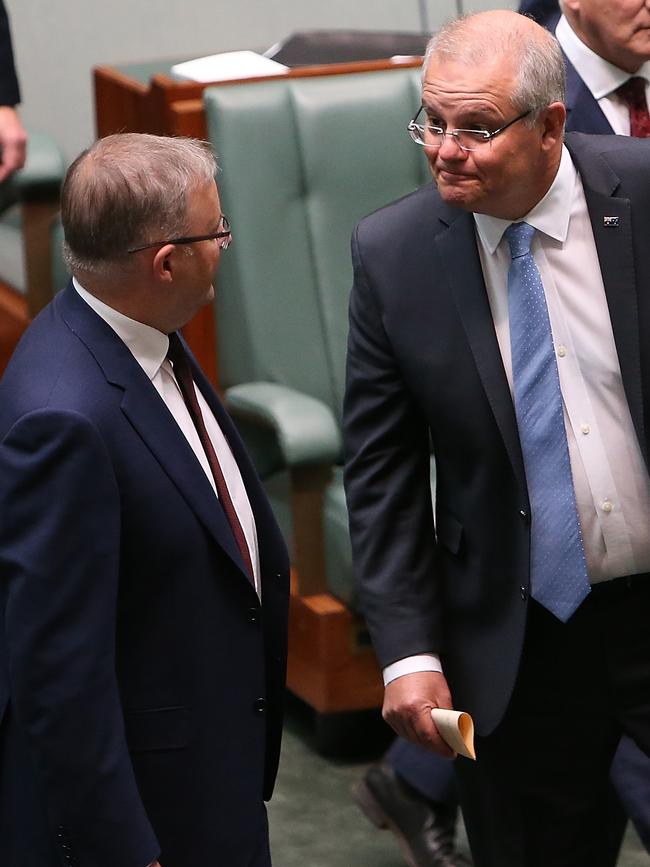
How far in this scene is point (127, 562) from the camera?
1.60 m

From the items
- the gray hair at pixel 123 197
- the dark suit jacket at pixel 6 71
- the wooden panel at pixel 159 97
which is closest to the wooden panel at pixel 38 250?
the wooden panel at pixel 159 97

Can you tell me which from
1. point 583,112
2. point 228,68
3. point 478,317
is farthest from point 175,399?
point 228,68

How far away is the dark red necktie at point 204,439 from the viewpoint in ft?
5.58

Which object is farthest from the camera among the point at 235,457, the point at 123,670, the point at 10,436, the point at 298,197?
the point at 298,197

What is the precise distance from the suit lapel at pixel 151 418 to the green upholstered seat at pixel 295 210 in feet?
4.38

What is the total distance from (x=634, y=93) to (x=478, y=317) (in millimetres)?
855

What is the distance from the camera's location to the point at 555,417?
1825 millimetres

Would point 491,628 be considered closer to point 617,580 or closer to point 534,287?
point 617,580

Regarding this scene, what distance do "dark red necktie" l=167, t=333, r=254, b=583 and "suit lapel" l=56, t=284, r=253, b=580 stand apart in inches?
1.9

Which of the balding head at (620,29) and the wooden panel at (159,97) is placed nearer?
the balding head at (620,29)

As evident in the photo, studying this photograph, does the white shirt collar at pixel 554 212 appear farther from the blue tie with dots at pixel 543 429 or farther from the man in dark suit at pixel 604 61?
the man in dark suit at pixel 604 61

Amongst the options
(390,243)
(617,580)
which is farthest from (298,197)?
(617,580)

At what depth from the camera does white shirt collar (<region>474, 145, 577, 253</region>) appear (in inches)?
71.9

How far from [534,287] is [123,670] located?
0.60m
